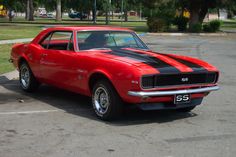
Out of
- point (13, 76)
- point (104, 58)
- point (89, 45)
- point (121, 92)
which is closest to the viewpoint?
point (121, 92)

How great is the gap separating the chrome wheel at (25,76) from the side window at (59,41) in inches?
29.8

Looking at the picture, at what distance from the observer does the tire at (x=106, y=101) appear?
739 centimetres

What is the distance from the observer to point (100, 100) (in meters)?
7.75

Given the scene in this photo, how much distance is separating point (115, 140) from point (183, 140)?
918 mm

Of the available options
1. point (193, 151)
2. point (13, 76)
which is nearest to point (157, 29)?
point (13, 76)

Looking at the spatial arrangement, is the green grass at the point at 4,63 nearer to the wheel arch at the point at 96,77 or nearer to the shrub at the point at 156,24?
the wheel arch at the point at 96,77

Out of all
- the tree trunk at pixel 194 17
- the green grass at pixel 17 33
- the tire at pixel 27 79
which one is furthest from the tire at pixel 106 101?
the tree trunk at pixel 194 17

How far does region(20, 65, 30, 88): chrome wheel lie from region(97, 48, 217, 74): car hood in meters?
2.47

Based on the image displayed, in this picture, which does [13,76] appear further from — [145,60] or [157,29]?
[157,29]

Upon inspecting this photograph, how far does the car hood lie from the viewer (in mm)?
7250

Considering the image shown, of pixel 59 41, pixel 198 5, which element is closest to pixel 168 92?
pixel 59 41

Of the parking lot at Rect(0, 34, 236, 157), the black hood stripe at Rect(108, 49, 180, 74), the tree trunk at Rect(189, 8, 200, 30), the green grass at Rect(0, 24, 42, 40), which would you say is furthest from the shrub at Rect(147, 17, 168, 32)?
the black hood stripe at Rect(108, 49, 180, 74)

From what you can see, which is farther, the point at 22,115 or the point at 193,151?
the point at 22,115

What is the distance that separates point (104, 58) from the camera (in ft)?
25.2
